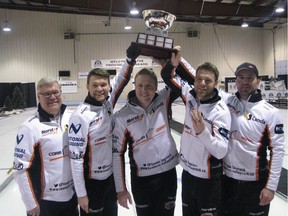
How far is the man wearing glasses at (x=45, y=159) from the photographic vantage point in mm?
1771

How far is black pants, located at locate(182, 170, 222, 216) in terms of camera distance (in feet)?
6.04

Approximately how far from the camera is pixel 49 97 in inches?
73.1

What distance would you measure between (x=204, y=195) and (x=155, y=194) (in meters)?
0.36

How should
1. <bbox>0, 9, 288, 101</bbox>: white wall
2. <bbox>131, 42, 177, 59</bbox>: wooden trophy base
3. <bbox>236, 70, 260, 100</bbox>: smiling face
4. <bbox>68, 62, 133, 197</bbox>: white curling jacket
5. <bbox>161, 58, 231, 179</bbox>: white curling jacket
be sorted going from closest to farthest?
1. <bbox>161, 58, 231, 179</bbox>: white curling jacket
2. <bbox>68, 62, 133, 197</bbox>: white curling jacket
3. <bbox>236, 70, 260, 100</bbox>: smiling face
4. <bbox>131, 42, 177, 59</bbox>: wooden trophy base
5. <bbox>0, 9, 288, 101</bbox>: white wall

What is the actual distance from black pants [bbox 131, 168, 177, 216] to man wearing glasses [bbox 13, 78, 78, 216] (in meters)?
0.48

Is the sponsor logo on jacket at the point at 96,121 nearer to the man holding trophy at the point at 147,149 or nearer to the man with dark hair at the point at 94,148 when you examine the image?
the man with dark hair at the point at 94,148

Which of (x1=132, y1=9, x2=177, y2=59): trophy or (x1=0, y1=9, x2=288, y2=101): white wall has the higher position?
(x1=0, y1=9, x2=288, y2=101): white wall

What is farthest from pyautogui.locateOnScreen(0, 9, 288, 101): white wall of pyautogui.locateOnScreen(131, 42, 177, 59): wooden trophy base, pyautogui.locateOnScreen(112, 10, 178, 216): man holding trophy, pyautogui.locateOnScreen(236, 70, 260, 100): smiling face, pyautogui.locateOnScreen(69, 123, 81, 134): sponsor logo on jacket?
pyautogui.locateOnScreen(69, 123, 81, 134): sponsor logo on jacket

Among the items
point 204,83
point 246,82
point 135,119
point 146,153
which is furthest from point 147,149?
point 246,82

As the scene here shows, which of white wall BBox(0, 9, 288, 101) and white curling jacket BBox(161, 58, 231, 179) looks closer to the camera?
white curling jacket BBox(161, 58, 231, 179)

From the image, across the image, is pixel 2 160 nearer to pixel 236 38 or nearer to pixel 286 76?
pixel 286 76

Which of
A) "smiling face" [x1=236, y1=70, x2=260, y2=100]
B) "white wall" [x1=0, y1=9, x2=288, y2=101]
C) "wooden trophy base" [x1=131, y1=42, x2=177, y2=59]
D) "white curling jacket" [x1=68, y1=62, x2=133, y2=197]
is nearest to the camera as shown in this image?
"white curling jacket" [x1=68, y1=62, x2=133, y2=197]

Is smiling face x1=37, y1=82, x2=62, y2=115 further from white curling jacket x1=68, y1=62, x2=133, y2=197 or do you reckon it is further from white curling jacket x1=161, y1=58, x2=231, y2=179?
white curling jacket x1=161, y1=58, x2=231, y2=179

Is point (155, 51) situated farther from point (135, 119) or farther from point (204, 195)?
point (204, 195)
